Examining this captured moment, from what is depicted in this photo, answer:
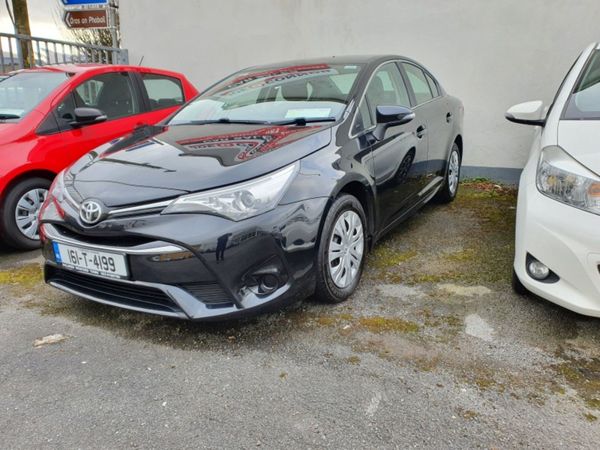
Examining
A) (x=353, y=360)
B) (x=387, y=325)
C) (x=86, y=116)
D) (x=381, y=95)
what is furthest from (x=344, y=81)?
(x=86, y=116)

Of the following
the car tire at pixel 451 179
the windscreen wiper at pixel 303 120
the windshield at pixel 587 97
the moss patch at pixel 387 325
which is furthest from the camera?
the car tire at pixel 451 179

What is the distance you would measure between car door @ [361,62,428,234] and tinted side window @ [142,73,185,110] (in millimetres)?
2689

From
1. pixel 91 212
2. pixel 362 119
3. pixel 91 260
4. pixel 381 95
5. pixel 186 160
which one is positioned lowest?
pixel 91 260

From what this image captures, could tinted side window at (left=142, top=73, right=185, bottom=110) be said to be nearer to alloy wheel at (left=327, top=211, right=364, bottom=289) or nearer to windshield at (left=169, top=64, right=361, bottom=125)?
windshield at (left=169, top=64, right=361, bottom=125)

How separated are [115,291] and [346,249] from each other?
130 centimetres

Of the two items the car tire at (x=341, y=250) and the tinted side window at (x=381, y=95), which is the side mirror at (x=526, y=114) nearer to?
the tinted side window at (x=381, y=95)

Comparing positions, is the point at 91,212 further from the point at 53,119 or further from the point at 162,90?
the point at 162,90

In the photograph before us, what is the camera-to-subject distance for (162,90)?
17.5ft

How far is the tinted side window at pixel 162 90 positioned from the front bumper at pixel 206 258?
9.95ft

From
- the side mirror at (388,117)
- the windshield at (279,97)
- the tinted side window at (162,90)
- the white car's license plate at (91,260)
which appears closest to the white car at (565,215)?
the side mirror at (388,117)

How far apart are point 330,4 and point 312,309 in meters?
4.77

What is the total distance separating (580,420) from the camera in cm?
192

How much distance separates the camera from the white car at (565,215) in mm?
2209

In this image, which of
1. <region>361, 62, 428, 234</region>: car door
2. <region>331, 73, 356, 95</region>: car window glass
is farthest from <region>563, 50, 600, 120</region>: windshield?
<region>331, 73, 356, 95</region>: car window glass
